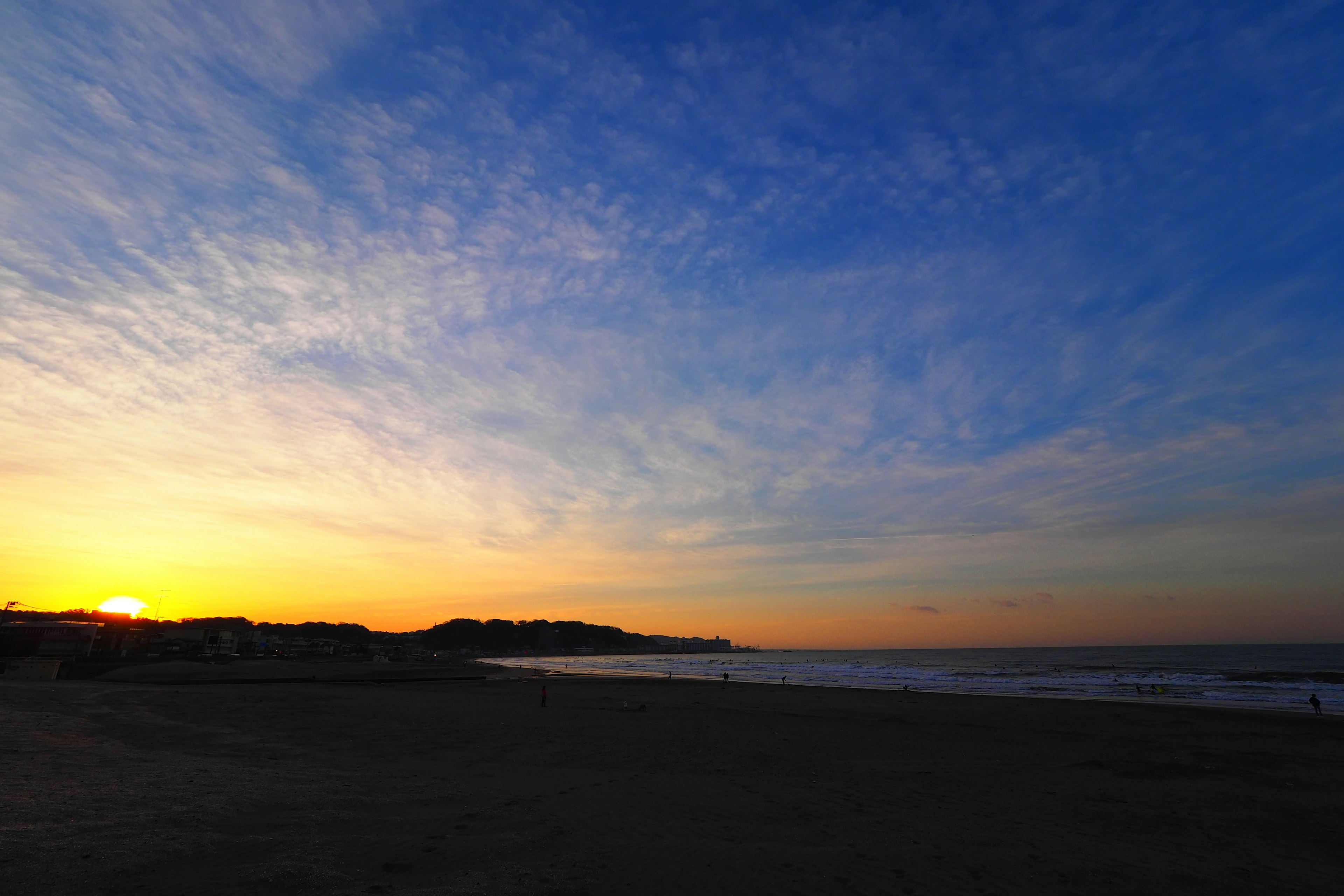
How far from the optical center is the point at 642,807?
12.1 m

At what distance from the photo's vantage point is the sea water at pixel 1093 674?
4778cm

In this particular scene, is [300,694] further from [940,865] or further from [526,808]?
[940,865]

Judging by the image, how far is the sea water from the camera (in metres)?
47.8

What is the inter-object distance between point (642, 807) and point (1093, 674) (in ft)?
288

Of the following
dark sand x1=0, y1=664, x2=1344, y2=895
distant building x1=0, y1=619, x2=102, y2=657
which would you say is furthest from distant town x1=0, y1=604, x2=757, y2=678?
dark sand x1=0, y1=664, x2=1344, y2=895

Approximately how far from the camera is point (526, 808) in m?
11.4

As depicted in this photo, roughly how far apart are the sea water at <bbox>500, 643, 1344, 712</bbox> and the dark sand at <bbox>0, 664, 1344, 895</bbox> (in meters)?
26.1

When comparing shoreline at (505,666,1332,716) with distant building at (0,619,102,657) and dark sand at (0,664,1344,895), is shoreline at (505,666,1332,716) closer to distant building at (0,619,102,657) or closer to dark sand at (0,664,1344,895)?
dark sand at (0,664,1344,895)

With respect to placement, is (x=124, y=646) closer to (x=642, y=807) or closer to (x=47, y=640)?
(x=47, y=640)

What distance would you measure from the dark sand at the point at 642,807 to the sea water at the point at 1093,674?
26.1 meters

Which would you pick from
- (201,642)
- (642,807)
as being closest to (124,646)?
(201,642)

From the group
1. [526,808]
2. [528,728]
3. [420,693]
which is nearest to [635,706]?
[528,728]

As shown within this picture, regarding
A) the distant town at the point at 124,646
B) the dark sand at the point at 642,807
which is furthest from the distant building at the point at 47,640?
the dark sand at the point at 642,807

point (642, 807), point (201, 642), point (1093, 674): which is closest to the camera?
point (642, 807)
